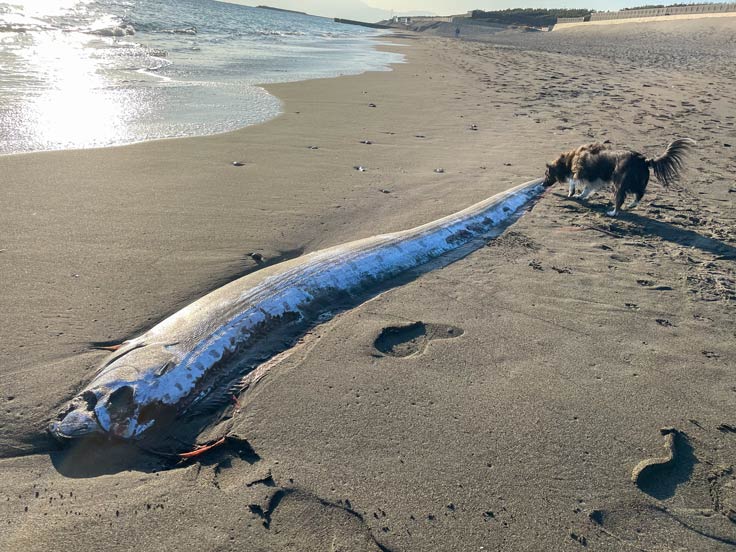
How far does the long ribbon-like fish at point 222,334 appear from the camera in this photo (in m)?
2.75

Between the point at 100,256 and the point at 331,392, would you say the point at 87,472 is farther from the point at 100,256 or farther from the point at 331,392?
the point at 100,256

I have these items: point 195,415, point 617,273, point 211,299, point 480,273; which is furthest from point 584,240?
point 195,415

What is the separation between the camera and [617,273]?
471cm

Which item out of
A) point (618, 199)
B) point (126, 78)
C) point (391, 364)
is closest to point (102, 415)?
point (391, 364)

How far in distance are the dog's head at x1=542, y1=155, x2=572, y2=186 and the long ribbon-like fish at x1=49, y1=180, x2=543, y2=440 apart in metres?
2.48

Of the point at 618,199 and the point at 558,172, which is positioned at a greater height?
the point at 558,172

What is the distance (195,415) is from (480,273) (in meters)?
2.67

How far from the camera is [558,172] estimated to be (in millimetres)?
6699

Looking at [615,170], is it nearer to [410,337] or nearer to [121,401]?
[410,337]

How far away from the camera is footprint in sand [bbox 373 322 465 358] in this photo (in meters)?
3.56

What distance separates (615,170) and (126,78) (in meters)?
10.9

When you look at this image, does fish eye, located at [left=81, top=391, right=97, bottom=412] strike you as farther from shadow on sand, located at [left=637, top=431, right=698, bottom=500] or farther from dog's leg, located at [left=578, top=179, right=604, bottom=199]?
dog's leg, located at [left=578, top=179, right=604, bottom=199]

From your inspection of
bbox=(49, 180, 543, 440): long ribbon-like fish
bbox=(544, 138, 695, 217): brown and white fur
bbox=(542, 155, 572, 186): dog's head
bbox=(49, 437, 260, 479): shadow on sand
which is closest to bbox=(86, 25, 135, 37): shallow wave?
bbox=(542, 155, 572, 186): dog's head

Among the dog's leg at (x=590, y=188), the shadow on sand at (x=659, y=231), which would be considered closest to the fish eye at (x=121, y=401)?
the shadow on sand at (x=659, y=231)
